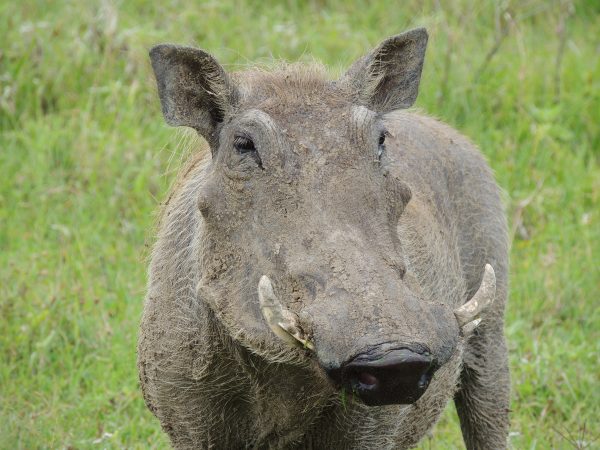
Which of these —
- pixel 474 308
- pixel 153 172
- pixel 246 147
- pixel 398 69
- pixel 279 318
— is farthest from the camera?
pixel 153 172

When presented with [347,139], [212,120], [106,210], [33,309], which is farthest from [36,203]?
[347,139]

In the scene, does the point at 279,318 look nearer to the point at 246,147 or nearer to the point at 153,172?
the point at 246,147

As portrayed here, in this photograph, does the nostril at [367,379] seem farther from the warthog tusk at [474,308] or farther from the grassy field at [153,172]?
the grassy field at [153,172]

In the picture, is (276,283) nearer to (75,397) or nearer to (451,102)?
(75,397)

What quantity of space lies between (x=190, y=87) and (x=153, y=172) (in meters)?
3.47

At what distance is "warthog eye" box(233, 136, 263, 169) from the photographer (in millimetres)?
3762

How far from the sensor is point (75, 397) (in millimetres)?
5762

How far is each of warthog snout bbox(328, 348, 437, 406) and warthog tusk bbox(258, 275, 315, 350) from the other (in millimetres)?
141

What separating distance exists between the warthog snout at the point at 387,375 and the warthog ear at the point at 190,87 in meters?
1.15

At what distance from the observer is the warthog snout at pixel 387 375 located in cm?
310

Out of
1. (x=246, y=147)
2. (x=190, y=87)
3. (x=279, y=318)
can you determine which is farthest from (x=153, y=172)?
(x=279, y=318)

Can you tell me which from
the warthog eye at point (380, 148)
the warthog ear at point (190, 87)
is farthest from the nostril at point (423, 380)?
the warthog ear at point (190, 87)

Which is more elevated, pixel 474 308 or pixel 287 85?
pixel 287 85

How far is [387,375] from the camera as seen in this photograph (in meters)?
3.14
